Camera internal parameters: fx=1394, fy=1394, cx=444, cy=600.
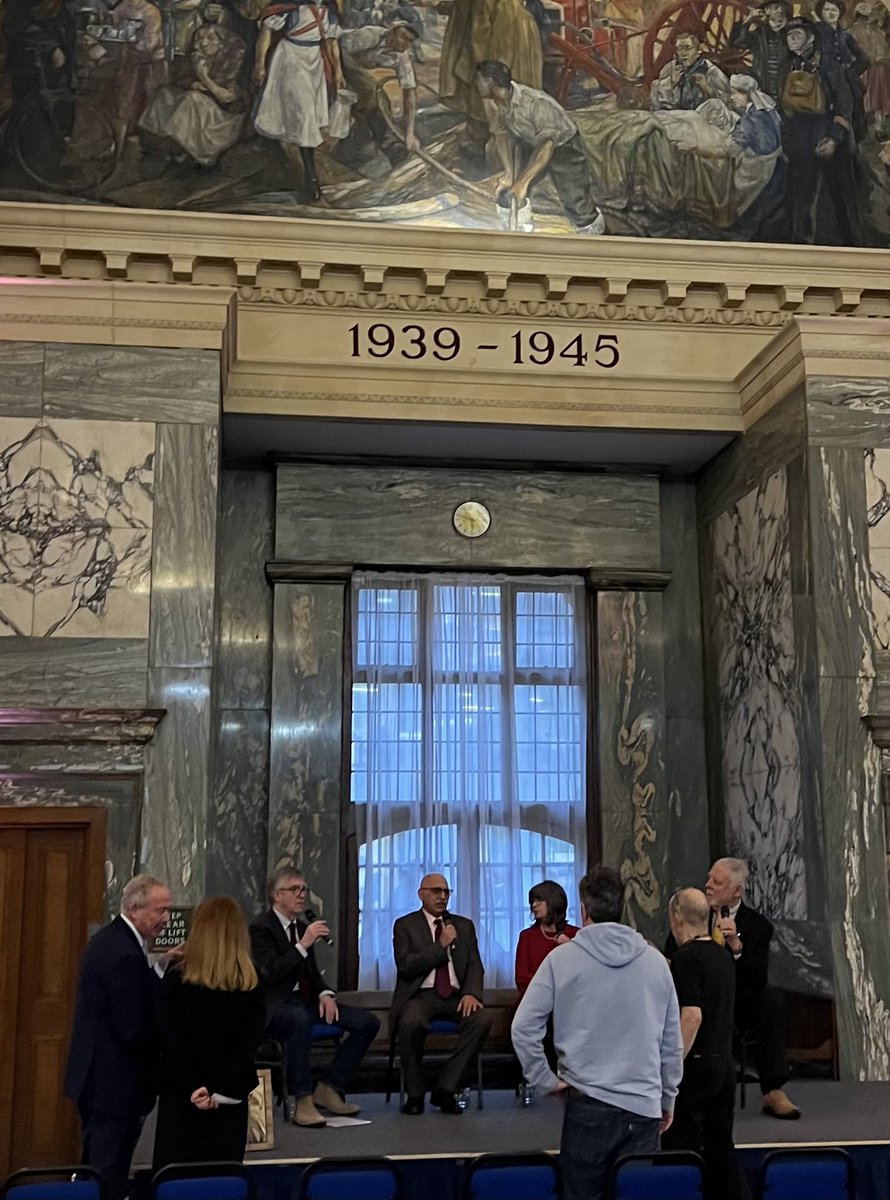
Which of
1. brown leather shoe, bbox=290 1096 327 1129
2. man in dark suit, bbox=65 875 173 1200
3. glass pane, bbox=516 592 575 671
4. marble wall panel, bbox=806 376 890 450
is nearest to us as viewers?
man in dark suit, bbox=65 875 173 1200

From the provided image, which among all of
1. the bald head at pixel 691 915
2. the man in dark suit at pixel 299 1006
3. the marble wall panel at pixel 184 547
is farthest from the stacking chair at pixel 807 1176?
the marble wall panel at pixel 184 547

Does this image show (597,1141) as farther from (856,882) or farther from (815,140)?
(815,140)

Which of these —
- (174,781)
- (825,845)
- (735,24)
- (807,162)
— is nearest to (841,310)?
(807,162)

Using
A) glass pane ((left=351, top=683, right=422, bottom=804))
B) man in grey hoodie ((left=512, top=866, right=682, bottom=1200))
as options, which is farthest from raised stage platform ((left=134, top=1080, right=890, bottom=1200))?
glass pane ((left=351, top=683, right=422, bottom=804))

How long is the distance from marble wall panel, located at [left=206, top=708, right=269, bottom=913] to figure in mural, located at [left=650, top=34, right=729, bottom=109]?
20.2ft

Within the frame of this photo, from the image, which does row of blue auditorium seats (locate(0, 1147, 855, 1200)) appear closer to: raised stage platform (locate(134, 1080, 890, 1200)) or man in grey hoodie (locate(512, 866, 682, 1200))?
man in grey hoodie (locate(512, 866, 682, 1200))

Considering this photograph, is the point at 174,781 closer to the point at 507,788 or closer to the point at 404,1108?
the point at 404,1108

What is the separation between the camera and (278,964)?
7.81 m

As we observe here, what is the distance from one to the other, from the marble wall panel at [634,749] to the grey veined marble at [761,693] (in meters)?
0.53

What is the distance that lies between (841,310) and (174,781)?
6.61 meters

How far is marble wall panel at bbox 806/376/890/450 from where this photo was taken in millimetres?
9805

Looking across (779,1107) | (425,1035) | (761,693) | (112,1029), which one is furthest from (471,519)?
(112,1029)

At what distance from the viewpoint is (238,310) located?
10961 mm

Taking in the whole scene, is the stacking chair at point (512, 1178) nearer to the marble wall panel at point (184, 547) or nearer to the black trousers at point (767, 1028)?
the black trousers at point (767, 1028)
